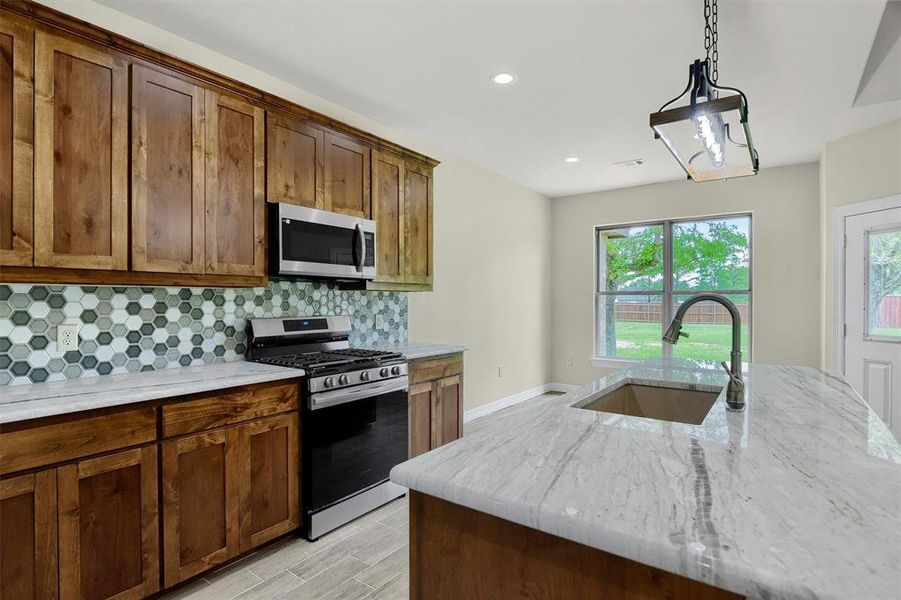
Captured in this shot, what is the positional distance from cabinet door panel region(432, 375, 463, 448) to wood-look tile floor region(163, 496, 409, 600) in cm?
85

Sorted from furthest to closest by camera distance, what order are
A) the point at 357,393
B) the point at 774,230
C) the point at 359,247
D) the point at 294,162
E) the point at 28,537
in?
1. the point at 774,230
2. the point at 359,247
3. the point at 294,162
4. the point at 357,393
5. the point at 28,537

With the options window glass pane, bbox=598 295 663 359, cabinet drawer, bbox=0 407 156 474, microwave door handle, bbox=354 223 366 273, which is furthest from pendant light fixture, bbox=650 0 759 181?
window glass pane, bbox=598 295 663 359

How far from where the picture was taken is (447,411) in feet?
11.6

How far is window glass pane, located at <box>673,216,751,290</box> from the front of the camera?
5250 mm

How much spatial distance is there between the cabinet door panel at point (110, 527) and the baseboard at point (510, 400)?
3117mm

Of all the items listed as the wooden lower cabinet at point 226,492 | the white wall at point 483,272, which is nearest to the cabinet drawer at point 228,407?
the wooden lower cabinet at point 226,492

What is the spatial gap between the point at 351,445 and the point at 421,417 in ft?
Answer: 2.31

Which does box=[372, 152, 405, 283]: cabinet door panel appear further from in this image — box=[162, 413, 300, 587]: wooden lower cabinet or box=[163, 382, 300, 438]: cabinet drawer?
box=[162, 413, 300, 587]: wooden lower cabinet

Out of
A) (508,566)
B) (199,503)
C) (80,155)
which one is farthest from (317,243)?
(508,566)

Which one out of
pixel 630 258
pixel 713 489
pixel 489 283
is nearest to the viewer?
pixel 713 489

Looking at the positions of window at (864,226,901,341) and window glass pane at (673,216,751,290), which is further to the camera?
window glass pane at (673,216,751,290)

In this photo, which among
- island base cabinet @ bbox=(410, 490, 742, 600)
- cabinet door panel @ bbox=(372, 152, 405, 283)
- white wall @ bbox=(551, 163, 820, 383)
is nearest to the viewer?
island base cabinet @ bbox=(410, 490, 742, 600)

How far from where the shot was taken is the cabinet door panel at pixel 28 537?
1569 mm

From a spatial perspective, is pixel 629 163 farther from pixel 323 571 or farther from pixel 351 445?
pixel 323 571
